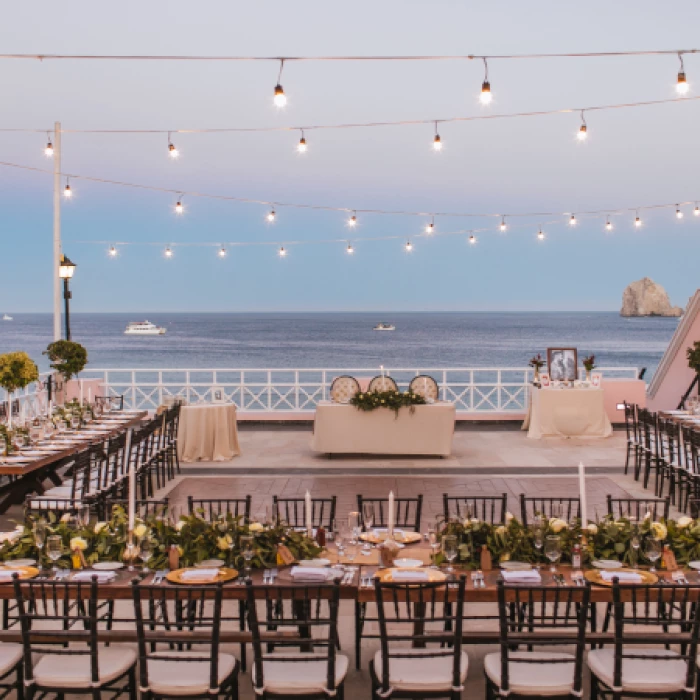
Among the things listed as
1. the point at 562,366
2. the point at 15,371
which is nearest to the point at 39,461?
the point at 15,371

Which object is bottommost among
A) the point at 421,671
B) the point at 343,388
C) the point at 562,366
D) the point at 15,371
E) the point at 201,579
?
the point at 421,671

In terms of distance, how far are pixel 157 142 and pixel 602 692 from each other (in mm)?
19208

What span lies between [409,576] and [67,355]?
28.4ft

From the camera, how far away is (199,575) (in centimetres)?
417

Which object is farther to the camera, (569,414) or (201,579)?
(569,414)

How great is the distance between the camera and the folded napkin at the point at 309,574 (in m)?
4.18

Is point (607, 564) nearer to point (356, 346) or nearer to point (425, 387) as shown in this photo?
point (425, 387)

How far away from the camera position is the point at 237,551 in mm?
4441

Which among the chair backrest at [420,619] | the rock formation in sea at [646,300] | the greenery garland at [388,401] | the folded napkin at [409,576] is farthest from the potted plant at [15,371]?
the rock formation in sea at [646,300]

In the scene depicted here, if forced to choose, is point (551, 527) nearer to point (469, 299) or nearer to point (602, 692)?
point (602, 692)

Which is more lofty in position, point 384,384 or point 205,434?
point 384,384

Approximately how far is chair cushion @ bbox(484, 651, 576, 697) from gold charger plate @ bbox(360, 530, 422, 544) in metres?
1.10

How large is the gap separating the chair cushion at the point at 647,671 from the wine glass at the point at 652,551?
0.59 metres

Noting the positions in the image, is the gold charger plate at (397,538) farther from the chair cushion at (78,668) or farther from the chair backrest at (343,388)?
the chair backrest at (343,388)
